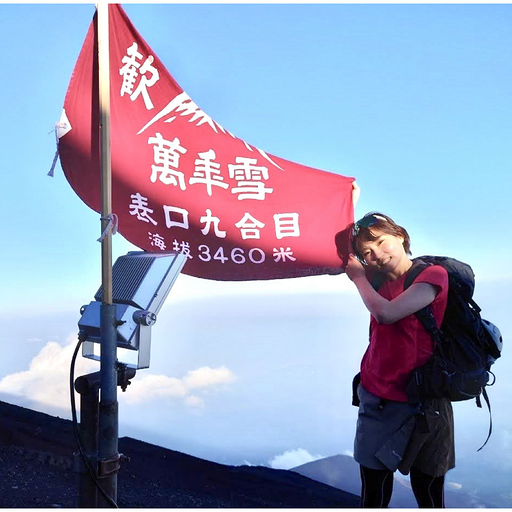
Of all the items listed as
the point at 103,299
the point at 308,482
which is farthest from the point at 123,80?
the point at 308,482

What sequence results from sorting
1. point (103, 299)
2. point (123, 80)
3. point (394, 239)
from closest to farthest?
point (103, 299) → point (394, 239) → point (123, 80)

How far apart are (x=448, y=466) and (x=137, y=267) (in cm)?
141

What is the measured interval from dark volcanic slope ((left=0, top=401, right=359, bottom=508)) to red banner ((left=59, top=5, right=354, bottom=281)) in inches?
75.4

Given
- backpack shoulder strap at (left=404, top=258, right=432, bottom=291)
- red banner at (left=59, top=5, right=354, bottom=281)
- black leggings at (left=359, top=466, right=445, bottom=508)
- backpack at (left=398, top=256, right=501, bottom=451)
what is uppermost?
red banner at (left=59, top=5, right=354, bottom=281)

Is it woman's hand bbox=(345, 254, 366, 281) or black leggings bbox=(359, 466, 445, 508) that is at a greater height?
woman's hand bbox=(345, 254, 366, 281)

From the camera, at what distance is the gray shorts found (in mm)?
2158

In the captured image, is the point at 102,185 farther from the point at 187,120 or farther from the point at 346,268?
the point at 346,268

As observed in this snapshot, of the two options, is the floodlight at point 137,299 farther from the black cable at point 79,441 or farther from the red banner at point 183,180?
the red banner at point 183,180

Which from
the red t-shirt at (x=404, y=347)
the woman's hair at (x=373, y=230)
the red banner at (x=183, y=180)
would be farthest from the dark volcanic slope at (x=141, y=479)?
the woman's hair at (x=373, y=230)

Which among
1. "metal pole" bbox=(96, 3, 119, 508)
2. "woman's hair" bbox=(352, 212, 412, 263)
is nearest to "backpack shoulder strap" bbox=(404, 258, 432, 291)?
"woman's hair" bbox=(352, 212, 412, 263)

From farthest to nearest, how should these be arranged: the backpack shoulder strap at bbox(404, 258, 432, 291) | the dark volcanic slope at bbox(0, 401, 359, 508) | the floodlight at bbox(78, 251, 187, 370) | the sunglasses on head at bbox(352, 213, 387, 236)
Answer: the dark volcanic slope at bbox(0, 401, 359, 508) < the sunglasses on head at bbox(352, 213, 387, 236) < the backpack shoulder strap at bbox(404, 258, 432, 291) < the floodlight at bbox(78, 251, 187, 370)

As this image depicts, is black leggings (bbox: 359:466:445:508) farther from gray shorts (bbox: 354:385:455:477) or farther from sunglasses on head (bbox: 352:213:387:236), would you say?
sunglasses on head (bbox: 352:213:387:236)

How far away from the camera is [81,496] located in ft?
7.13

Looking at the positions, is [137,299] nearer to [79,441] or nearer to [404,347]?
[79,441]
